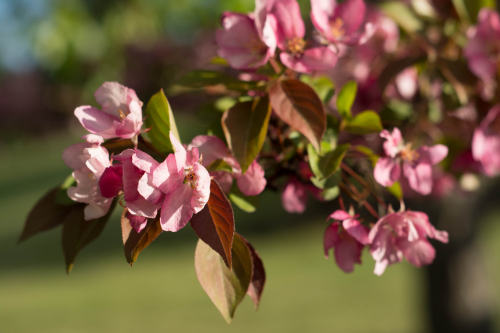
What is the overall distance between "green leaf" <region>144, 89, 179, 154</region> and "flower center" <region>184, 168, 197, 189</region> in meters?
0.06

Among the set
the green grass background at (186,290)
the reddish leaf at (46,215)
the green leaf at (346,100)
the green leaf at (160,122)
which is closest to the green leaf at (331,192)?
the green leaf at (346,100)

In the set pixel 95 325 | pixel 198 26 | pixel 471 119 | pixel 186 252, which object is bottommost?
pixel 186 252

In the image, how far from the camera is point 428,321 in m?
3.59

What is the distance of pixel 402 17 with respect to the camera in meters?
Answer: 1.26

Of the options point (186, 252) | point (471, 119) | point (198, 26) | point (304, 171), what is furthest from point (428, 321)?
point (186, 252)

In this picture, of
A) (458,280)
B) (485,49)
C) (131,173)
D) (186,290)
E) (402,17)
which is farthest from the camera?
(186,290)

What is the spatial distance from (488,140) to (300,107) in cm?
45

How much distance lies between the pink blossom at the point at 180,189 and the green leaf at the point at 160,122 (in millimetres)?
61

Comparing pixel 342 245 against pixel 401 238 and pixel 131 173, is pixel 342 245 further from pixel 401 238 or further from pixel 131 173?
pixel 131 173

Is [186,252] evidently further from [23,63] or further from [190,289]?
[23,63]

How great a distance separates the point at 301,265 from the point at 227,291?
7393 millimetres

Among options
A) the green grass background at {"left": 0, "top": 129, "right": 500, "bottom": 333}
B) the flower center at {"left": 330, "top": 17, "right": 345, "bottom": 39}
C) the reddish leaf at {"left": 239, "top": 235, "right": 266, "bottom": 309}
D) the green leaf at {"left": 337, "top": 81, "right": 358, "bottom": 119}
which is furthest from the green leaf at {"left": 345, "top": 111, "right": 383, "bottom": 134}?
the green grass background at {"left": 0, "top": 129, "right": 500, "bottom": 333}

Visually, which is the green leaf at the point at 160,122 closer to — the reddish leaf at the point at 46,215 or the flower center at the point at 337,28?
the reddish leaf at the point at 46,215

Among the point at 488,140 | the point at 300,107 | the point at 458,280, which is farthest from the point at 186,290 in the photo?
the point at 300,107
